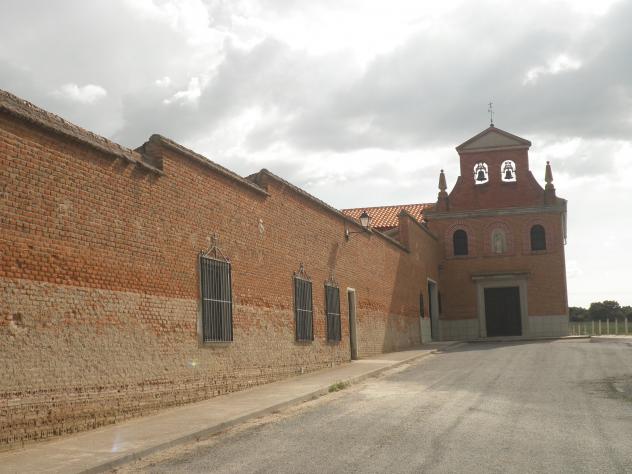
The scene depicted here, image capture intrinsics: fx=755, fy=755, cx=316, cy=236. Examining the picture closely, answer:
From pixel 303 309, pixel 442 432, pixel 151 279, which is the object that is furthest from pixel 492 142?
pixel 442 432

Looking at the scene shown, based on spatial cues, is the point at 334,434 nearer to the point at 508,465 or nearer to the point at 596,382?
the point at 508,465

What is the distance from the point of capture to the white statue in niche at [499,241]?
41531 mm

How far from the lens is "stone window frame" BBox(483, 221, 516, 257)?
41328mm

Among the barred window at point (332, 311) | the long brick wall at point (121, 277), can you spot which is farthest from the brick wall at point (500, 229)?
the long brick wall at point (121, 277)

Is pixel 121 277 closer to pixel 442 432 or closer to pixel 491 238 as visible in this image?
pixel 442 432

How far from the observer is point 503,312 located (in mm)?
41375

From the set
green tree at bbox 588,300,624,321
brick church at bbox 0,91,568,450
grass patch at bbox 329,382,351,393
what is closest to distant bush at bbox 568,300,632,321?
green tree at bbox 588,300,624,321

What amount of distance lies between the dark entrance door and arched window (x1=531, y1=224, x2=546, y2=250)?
251 cm

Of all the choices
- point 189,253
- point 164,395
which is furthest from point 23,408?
point 189,253

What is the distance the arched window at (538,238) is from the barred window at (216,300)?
29.4m

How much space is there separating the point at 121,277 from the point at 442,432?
5.27 m

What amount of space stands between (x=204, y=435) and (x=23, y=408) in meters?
2.28

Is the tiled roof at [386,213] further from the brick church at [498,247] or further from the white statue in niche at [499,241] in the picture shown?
the white statue in niche at [499,241]

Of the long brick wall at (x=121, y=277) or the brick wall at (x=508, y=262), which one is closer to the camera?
the long brick wall at (x=121, y=277)
